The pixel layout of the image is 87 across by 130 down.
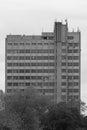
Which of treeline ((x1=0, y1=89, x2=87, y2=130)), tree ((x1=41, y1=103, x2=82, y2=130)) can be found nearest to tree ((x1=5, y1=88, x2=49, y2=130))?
treeline ((x1=0, y1=89, x2=87, y2=130))

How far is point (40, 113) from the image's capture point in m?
152

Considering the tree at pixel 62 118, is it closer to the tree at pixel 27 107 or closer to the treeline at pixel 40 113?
the treeline at pixel 40 113

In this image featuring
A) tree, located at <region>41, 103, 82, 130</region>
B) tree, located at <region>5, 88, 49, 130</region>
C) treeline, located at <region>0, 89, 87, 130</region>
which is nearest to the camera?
tree, located at <region>5, 88, 49, 130</region>

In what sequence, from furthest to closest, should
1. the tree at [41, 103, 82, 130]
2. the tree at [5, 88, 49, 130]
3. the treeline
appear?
the tree at [41, 103, 82, 130], the treeline, the tree at [5, 88, 49, 130]

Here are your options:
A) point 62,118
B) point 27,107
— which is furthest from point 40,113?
point 27,107

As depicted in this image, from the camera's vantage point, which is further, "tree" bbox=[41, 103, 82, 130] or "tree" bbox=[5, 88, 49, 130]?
"tree" bbox=[41, 103, 82, 130]

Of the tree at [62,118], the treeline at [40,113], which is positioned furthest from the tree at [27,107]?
the tree at [62,118]

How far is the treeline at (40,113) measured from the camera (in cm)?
13562

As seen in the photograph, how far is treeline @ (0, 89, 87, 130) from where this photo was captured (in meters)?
136

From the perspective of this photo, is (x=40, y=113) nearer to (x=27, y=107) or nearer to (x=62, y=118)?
(x=62, y=118)

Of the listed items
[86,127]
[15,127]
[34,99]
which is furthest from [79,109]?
[15,127]

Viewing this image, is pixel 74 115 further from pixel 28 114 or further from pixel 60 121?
pixel 28 114

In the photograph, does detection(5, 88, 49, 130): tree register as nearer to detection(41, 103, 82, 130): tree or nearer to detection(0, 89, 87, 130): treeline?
detection(0, 89, 87, 130): treeline

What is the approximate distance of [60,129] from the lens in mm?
149000
